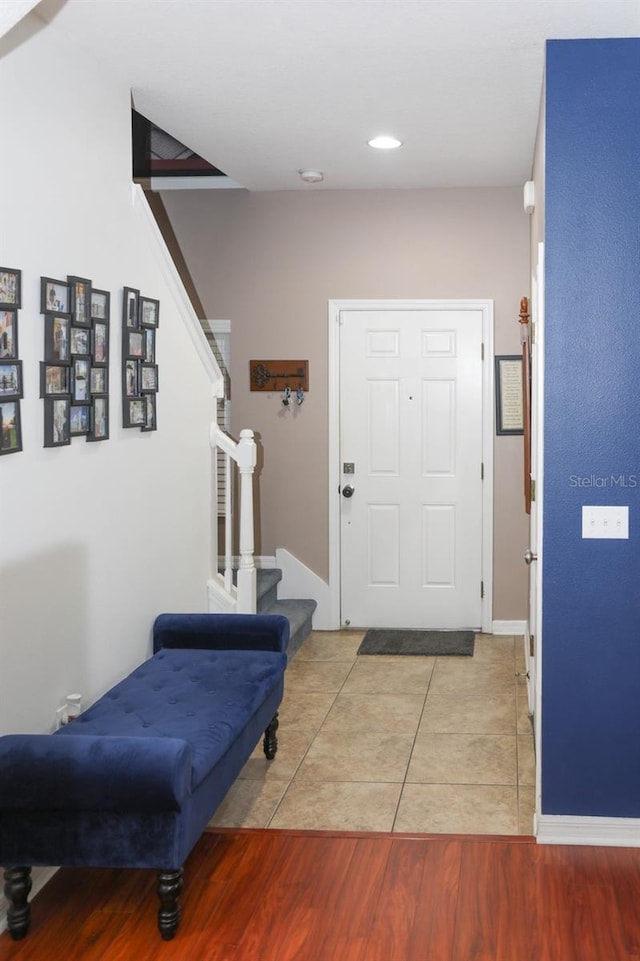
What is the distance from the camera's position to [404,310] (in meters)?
6.19

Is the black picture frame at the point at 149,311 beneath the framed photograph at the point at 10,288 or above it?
above

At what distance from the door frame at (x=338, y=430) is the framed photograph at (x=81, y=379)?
2.89 m

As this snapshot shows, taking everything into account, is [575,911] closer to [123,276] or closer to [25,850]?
[25,850]

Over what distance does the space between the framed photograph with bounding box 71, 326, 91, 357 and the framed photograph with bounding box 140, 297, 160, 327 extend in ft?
1.88

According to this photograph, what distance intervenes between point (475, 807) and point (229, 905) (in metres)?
1.11

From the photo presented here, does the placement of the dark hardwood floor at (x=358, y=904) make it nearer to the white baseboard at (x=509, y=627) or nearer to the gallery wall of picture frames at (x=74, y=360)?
the gallery wall of picture frames at (x=74, y=360)

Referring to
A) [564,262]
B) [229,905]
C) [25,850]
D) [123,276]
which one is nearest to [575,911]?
[229,905]

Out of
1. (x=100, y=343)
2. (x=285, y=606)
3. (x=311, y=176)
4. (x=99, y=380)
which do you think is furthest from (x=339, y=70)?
(x=285, y=606)

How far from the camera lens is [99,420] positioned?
11.9 ft

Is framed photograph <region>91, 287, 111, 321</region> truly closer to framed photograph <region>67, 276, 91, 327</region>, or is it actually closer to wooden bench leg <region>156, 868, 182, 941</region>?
framed photograph <region>67, 276, 91, 327</region>

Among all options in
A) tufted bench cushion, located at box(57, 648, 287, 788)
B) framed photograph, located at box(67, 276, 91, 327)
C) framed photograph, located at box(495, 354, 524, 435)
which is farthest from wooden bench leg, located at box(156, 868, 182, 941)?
framed photograph, located at box(495, 354, 524, 435)

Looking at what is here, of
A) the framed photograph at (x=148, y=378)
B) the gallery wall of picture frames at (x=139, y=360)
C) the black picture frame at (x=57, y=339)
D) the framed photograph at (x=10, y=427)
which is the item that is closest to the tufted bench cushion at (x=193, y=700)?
the framed photograph at (x=10, y=427)

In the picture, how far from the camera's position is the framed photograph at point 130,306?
153 inches

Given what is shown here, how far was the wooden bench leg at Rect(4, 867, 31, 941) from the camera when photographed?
281 cm
